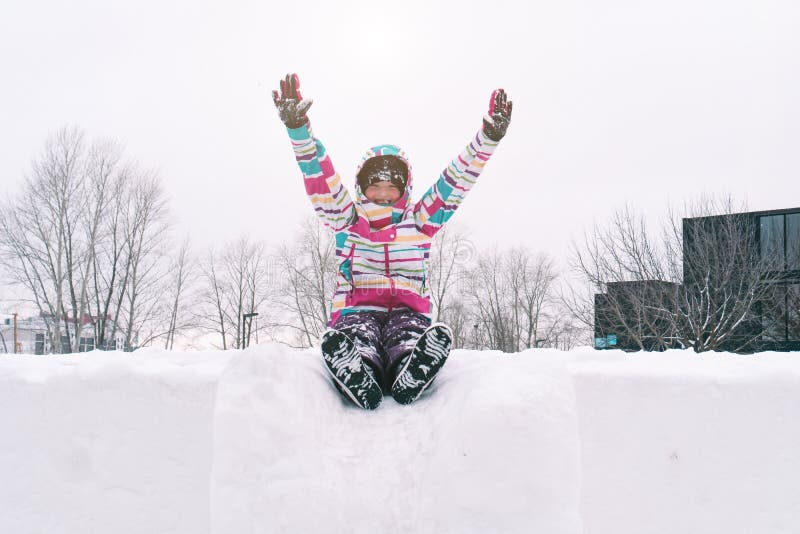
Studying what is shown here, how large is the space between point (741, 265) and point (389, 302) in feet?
52.5

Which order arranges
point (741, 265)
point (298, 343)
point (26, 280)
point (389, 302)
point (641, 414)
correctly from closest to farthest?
point (641, 414) < point (389, 302) < point (741, 265) < point (26, 280) < point (298, 343)

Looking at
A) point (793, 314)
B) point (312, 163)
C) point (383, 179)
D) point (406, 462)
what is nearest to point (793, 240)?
point (793, 314)

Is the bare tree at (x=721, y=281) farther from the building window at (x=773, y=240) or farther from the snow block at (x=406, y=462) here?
the snow block at (x=406, y=462)

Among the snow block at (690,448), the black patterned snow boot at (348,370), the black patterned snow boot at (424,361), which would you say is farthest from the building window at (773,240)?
the black patterned snow boot at (348,370)

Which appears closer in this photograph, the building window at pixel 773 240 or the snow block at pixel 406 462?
the snow block at pixel 406 462

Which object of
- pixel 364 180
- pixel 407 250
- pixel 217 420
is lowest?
pixel 217 420

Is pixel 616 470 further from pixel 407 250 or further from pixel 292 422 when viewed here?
pixel 407 250

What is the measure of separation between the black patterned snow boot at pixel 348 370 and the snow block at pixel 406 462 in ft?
0.86

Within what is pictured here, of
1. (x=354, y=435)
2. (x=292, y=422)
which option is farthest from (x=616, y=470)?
(x=292, y=422)

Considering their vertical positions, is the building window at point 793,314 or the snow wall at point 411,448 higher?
the snow wall at point 411,448

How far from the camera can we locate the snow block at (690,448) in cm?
230

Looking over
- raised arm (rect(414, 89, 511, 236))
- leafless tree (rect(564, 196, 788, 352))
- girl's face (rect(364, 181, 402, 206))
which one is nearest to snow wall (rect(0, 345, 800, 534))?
raised arm (rect(414, 89, 511, 236))

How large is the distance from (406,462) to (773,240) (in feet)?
69.4

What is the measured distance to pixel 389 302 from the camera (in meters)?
3.43
